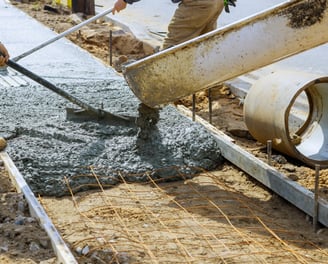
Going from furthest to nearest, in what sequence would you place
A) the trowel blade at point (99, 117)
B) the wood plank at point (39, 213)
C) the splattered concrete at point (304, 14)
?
the trowel blade at point (99, 117)
the splattered concrete at point (304, 14)
the wood plank at point (39, 213)

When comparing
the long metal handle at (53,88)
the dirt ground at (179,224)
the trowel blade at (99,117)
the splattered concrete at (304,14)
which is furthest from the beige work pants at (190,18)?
the splattered concrete at (304,14)

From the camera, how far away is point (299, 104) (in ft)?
24.3

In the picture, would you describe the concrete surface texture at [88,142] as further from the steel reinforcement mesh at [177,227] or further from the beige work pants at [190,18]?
the beige work pants at [190,18]

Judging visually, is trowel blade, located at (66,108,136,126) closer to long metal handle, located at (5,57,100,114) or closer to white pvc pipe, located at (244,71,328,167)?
long metal handle, located at (5,57,100,114)

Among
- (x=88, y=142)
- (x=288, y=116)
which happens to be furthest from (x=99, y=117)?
(x=288, y=116)

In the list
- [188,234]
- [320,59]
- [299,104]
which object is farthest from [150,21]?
[188,234]

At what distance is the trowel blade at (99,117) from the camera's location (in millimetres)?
6754

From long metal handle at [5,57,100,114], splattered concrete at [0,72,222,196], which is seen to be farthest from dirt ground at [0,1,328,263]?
long metal handle at [5,57,100,114]

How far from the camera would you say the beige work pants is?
6621mm

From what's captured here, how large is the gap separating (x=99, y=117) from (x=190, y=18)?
1.22 metres

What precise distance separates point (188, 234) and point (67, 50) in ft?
19.4

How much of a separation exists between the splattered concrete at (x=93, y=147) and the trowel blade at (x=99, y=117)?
0.06m

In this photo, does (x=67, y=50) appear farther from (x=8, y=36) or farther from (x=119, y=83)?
(x=119, y=83)

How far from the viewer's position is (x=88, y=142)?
6.27 metres
